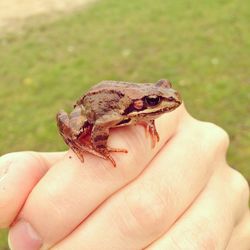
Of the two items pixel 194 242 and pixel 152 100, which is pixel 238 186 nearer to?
pixel 194 242

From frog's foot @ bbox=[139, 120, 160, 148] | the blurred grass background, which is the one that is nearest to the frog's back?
frog's foot @ bbox=[139, 120, 160, 148]

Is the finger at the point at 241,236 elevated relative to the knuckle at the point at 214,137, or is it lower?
lower

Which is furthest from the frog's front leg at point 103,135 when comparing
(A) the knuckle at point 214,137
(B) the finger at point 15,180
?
(A) the knuckle at point 214,137

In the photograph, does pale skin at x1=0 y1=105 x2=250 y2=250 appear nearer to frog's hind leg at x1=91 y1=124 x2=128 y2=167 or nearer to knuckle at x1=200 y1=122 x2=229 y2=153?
frog's hind leg at x1=91 y1=124 x2=128 y2=167

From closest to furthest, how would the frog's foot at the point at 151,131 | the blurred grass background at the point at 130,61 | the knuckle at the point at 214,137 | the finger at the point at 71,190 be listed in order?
the finger at the point at 71,190
the frog's foot at the point at 151,131
the knuckle at the point at 214,137
the blurred grass background at the point at 130,61

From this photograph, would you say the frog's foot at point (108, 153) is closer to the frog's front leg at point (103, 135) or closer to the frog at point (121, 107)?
the frog's front leg at point (103, 135)

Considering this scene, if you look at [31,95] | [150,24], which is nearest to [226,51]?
[150,24]

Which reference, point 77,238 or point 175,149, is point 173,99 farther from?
point 77,238
